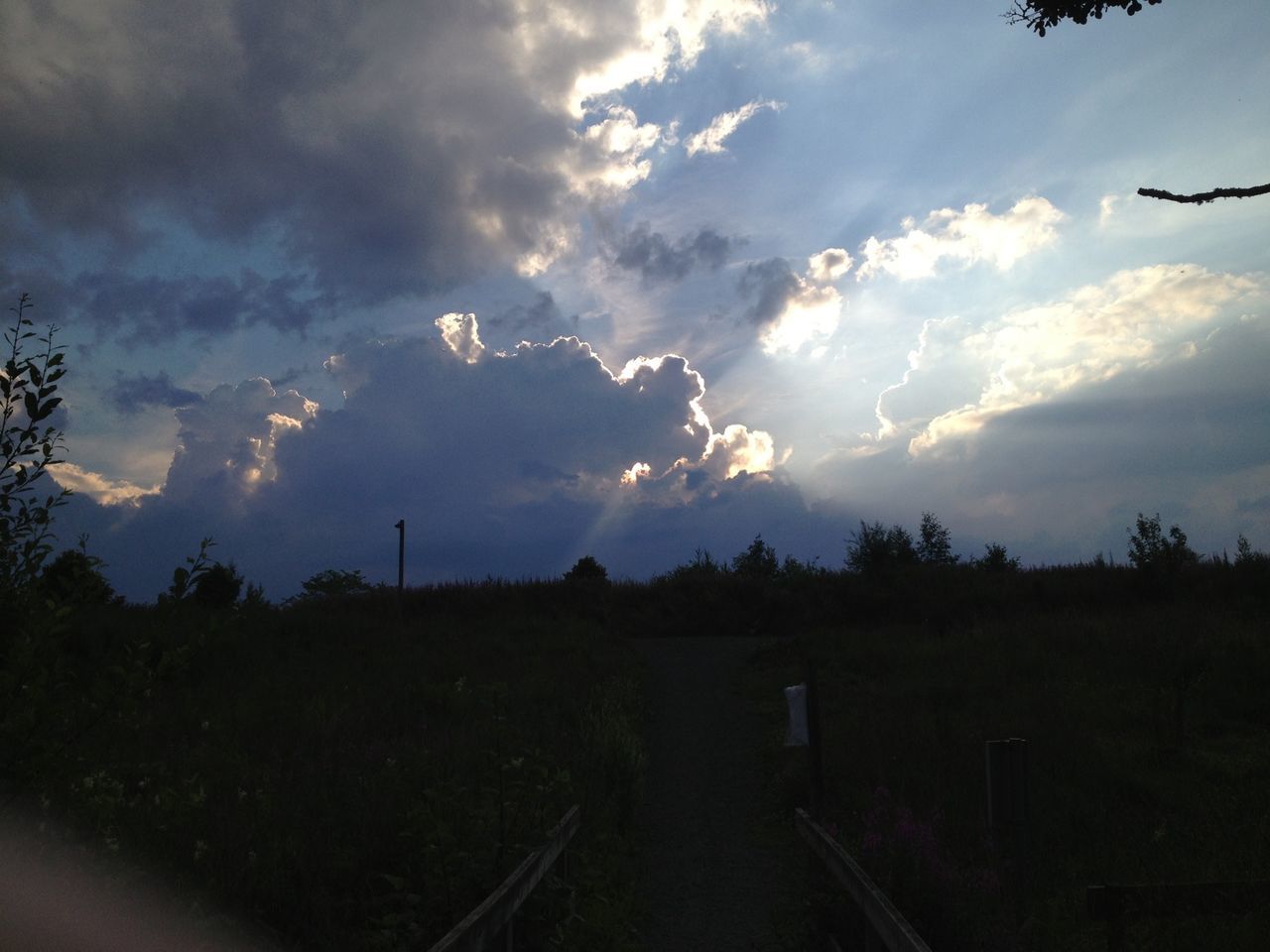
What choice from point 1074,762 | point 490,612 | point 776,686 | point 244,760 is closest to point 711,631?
point 490,612

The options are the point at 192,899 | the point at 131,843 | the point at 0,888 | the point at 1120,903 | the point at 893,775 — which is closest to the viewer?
the point at 0,888

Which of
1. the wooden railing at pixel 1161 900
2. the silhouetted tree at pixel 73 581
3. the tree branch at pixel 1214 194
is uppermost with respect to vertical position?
the tree branch at pixel 1214 194

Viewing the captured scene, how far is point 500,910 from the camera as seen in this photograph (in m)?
4.55

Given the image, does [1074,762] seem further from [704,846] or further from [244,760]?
[244,760]

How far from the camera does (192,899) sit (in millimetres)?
5555

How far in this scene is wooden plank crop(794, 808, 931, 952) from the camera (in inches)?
181

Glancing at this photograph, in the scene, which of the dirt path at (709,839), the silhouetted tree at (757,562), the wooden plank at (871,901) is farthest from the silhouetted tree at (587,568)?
the wooden plank at (871,901)

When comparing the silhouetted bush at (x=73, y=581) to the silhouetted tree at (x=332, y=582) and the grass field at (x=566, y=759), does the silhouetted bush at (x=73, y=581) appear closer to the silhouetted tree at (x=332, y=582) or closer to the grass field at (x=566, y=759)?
the grass field at (x=566, y=759)

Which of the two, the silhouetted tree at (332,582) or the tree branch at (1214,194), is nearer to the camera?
the tree branch at (1214,194)

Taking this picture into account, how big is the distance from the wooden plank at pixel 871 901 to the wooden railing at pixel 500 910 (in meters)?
2.10

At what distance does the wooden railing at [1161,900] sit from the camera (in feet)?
14.8

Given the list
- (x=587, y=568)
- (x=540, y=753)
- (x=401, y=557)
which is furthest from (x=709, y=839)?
(x=587, y=568)

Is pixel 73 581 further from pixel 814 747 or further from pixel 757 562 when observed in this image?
pixel 757 562

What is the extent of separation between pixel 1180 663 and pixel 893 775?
11.4 meters
